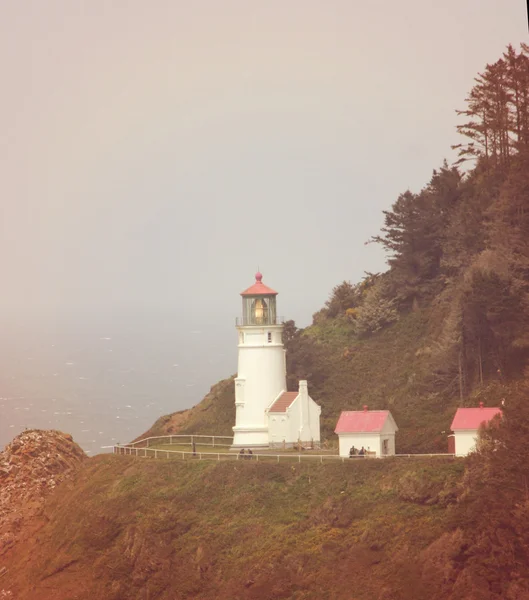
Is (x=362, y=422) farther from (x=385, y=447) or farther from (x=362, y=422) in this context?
(x=385, y=447)

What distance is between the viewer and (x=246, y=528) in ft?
123

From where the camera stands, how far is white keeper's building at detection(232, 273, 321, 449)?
149 ft

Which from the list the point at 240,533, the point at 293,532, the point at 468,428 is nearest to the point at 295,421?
the point at 240,533

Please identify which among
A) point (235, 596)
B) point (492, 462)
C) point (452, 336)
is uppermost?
point (452, 336)

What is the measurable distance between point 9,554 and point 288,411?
10.2 meters

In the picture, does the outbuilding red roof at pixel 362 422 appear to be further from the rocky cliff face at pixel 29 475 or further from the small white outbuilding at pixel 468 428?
the rocky cliff face at pixel 29 475

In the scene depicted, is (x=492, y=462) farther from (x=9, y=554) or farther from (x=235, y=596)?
(x=9, y=554)

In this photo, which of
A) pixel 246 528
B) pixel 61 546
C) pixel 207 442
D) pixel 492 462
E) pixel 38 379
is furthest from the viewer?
pixel 38 379

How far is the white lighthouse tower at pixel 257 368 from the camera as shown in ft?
151

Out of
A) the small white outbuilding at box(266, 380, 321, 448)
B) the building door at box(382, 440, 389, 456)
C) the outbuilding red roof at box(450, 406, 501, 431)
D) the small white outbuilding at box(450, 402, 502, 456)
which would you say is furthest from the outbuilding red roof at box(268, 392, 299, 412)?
the small white outbuilding at box(450, 402, 502, 456)

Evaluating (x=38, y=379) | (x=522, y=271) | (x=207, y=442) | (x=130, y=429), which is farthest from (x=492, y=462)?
(x=38, y=379)

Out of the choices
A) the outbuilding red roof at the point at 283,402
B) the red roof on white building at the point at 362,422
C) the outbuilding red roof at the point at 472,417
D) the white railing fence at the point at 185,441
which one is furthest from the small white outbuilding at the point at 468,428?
the white railing fence at the point at 185,441

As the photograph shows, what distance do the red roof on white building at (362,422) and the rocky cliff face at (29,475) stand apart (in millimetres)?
11585

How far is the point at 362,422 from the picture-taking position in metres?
39.6
